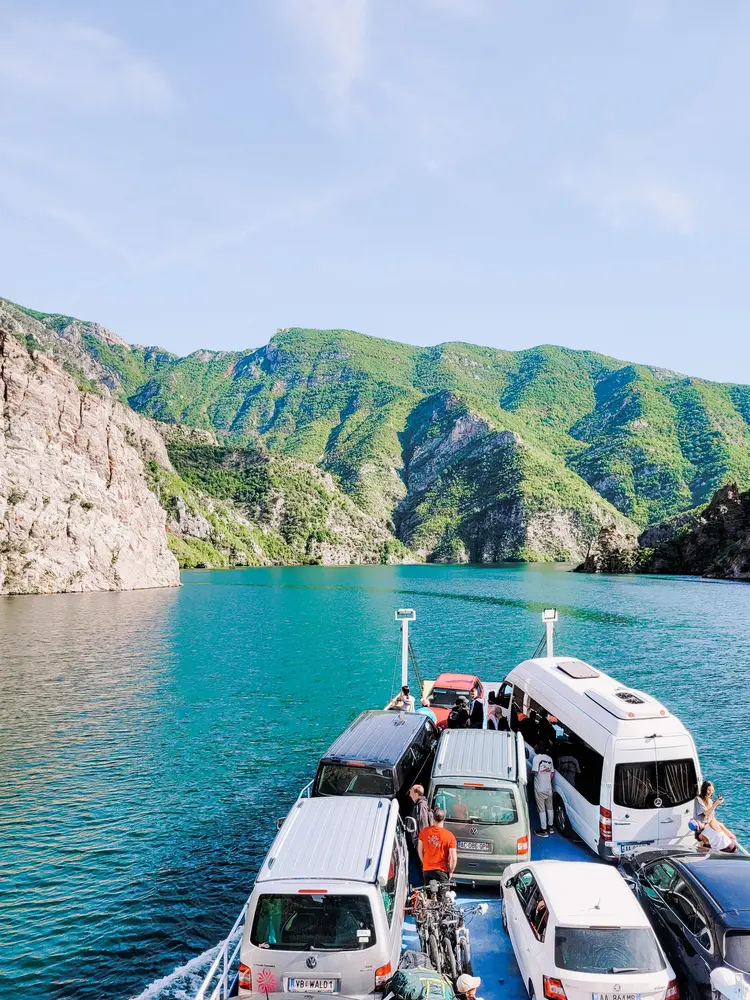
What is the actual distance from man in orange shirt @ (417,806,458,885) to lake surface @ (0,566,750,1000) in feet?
18.7

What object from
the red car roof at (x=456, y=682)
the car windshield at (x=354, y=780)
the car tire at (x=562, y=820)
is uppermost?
the car windshield at (x=354, y=780)

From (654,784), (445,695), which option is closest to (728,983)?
(654,784)

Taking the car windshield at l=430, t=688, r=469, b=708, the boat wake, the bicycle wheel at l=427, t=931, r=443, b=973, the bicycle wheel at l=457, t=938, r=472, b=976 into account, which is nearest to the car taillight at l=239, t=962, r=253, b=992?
the bicycle wheel at l=427, t=931, r=443, b=973

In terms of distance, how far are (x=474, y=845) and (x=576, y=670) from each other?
6.37 m

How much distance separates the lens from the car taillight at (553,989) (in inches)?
308

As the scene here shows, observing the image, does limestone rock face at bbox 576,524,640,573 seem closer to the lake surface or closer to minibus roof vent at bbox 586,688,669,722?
the lake surface

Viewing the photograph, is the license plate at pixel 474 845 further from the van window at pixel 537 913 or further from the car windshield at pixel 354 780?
the van window at pixel 537 913

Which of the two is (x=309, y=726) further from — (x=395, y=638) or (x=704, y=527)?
(x=704, y=527)

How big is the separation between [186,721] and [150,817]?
10.8 meters

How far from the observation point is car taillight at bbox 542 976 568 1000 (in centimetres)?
783

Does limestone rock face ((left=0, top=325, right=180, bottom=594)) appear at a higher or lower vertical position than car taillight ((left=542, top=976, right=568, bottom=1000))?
higher

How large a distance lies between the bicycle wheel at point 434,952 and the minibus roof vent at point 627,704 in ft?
18.4

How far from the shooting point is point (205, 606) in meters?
81.1

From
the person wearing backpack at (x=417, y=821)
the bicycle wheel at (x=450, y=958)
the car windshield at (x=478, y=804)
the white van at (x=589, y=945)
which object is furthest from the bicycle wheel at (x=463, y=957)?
the car windshield at (x=478, y=804)
